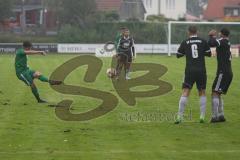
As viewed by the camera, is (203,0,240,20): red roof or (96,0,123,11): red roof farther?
(203,0,240,20): red roof

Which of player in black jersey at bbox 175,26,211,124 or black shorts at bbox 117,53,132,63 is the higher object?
player in black jersey at bbox 175,26,211,124

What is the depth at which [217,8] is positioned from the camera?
109 meters

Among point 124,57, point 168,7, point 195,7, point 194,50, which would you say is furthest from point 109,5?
point 194,50

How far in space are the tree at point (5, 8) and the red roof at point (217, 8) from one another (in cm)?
3937

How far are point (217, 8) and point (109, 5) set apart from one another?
73.5 feet

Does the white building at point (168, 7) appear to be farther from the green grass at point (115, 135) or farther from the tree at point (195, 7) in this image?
the green grass at point (115, 135)

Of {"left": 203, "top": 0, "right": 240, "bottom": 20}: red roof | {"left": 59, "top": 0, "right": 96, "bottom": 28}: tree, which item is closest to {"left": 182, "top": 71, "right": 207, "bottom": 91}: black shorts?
{"left": 59, "top": 0, "right": 96, "bottom": 28}: tree

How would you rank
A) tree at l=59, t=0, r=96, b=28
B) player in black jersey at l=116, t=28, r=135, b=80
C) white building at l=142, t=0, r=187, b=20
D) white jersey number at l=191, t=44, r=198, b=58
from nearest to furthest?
white jersey number at l=191, t=44, r=198, b=58 → player in black jersey at l=116, t=28, r=135, b=80 → tree at l=59, t=0, r=96, b=28 → white building at l=142, t=0, r=187, b=20

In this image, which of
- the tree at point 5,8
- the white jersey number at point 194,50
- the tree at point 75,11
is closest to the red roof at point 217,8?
the tree at point 75,11

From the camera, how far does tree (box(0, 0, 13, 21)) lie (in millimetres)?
74438

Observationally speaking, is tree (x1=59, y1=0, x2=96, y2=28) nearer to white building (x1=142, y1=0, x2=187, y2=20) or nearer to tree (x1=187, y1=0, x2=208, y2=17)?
white building (x1=142, y1=0, x2=187, y2=20)

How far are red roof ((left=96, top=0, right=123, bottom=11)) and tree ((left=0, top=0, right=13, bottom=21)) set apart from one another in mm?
18008

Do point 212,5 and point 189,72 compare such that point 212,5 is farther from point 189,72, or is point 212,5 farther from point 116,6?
point 189,72

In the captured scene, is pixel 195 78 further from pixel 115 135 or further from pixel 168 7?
pixel 168 7
